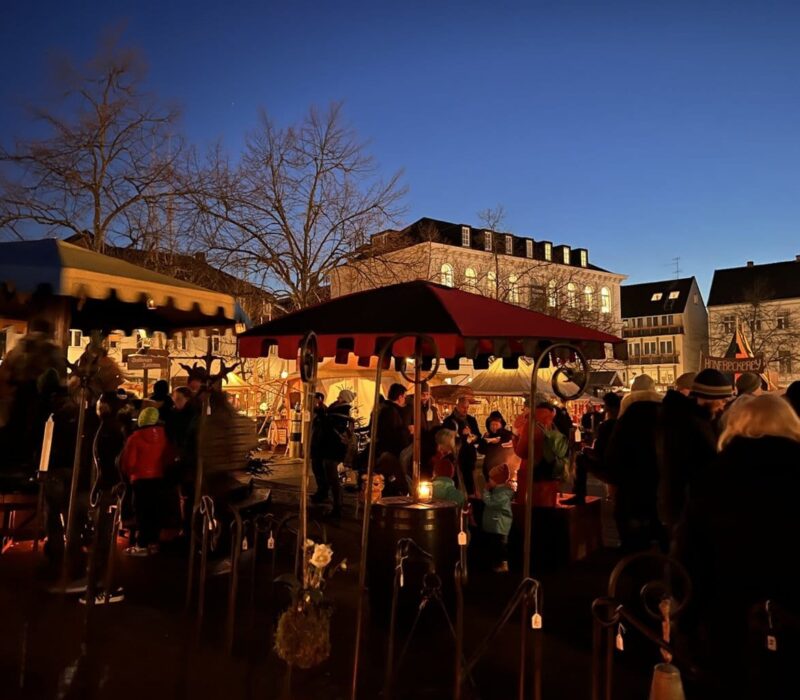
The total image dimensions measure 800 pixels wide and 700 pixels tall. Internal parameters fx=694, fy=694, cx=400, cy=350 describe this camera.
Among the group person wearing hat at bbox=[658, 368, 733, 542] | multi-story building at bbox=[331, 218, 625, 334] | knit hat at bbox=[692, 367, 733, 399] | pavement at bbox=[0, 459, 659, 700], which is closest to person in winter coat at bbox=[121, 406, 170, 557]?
pavement at bbox=[0, 459, 659, 700]

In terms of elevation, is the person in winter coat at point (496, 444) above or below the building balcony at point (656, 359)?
below

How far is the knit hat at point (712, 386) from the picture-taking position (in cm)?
491

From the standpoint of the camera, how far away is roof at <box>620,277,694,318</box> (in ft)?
246

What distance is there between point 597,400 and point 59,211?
19833 millimetres

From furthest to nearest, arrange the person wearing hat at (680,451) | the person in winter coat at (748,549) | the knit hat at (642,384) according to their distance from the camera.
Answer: the knit hat at (642,384) < the person wearing hat at (680,451) < the person in winter coat at (748,549)

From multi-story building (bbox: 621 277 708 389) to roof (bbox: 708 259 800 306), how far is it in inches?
102

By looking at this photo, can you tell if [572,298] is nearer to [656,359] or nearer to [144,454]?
[144,454]

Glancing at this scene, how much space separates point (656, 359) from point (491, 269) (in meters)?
34.5

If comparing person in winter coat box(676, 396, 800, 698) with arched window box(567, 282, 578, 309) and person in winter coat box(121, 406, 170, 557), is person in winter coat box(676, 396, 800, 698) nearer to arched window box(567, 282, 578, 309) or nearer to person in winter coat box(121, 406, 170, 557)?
person in winter coat box(121, 406, 170, 557)

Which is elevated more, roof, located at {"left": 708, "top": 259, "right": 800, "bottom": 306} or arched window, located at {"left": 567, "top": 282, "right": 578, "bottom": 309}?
roof, located at {"left": 708, "top": 259, "right": 800, "bottom": 306}

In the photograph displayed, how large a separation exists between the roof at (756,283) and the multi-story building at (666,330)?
2.59 m

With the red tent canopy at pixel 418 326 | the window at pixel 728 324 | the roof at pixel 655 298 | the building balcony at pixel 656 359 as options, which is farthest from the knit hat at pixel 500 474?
the roof at pixel 655 298

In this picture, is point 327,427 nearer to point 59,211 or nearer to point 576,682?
point 576,682

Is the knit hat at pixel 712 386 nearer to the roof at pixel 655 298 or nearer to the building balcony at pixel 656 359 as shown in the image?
the building balcony at pixel 656 359
